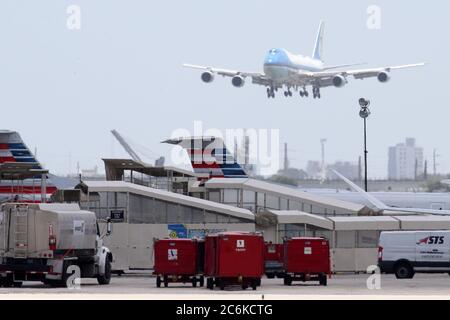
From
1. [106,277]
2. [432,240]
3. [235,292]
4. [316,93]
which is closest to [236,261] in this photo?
[235,292]

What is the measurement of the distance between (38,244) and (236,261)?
7.33m

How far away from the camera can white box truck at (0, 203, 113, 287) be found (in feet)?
137

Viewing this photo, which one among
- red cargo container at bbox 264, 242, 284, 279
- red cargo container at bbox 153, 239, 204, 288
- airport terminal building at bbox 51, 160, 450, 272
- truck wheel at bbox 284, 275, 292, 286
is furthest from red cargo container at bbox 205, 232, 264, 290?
airport terminal building at bbox 51, 160, 450, 272

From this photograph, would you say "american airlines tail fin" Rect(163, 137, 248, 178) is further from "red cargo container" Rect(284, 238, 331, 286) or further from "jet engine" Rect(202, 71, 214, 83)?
"jet engine" Rect(202, 71, 214, 83)

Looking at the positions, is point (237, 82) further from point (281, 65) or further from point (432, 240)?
point (432, 240)

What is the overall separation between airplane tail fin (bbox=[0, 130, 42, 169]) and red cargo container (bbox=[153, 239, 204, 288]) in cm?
3971

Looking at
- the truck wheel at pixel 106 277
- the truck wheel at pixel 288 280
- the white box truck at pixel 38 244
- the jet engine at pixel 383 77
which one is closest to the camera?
the white box truck at pixel 38 244

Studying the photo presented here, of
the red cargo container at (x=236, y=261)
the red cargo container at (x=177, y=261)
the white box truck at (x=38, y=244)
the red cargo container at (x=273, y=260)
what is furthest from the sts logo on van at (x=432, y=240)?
the white box truck at (x=38, y=244)

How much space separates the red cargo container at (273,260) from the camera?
171ft

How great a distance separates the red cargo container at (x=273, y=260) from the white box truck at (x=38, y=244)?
11.3m

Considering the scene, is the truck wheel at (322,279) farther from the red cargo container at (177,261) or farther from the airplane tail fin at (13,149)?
the airplane tail fin at (13,149)

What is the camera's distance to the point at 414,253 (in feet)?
176
